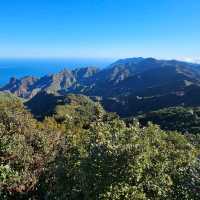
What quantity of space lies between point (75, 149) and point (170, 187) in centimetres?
972

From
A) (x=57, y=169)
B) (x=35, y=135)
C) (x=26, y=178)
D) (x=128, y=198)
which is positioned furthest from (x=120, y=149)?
(x=35, y=135)

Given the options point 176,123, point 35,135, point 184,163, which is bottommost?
point 176,123

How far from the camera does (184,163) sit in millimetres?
38500

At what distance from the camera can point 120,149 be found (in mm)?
28578

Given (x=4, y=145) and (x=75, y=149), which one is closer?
(x=75, y=149)

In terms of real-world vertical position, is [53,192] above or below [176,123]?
above

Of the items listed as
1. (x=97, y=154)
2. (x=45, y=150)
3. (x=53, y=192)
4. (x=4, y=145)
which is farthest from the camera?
(x=45, y=150)

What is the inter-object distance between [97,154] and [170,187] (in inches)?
251

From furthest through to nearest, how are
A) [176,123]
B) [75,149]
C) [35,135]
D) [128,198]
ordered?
[176,123], [35,135], [75,149], [128,198]

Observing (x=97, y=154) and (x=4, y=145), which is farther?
(x=4, y=145)

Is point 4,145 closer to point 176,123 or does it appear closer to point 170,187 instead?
point 170,187

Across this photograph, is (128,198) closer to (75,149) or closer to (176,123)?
(75,149)

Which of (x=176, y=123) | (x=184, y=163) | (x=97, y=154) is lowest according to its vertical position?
(x=176, y=123)

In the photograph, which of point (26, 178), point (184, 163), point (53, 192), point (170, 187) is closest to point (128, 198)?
point (170, 187)
